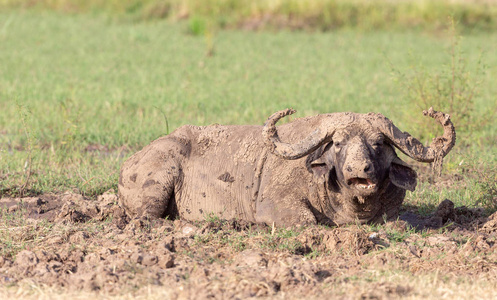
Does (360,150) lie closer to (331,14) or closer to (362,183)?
(362,183)

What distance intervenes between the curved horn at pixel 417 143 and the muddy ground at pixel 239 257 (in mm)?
590

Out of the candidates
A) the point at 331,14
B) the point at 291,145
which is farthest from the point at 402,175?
the point at 331,14

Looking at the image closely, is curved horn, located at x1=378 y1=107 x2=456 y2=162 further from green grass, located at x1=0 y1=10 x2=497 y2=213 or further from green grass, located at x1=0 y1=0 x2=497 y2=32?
green grass, located at x1=0 y1=0 x2=497 y2=32

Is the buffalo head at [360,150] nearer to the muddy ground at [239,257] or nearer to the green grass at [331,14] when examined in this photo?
the muddy ground at [239,257]

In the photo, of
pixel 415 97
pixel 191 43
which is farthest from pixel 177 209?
pixel 191 43

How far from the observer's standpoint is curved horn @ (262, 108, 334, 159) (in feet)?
17.7

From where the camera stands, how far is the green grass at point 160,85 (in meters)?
7.61

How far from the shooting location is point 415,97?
27.7 ft

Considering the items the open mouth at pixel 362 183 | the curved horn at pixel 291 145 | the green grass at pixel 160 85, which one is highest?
the curved horn at pixel 291 145

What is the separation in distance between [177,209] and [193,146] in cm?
56

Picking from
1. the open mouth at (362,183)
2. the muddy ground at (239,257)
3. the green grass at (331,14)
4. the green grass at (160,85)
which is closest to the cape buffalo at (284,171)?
the open mouth at (362,183)

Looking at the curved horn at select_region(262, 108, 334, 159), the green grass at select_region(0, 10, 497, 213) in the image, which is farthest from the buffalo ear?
the green grass at select_region(0, 10, 497, 213)

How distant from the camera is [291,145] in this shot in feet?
17.8

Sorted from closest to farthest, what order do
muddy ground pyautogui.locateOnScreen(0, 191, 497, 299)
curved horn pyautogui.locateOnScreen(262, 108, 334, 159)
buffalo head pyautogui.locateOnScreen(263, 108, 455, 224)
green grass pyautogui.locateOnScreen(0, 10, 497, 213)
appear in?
1. muddy ground pyautogui.locateOnScreen(0, 191, 497, 299)
2. buffalo head pyautogui.locateOnScreen(263, 108, 455, 224)
3. curved horn pyautogui.locateOnScreen(262, 108, 334, 159)
4. green grass pyautogui.locateOnScreen(0, 10, 497, 213)
